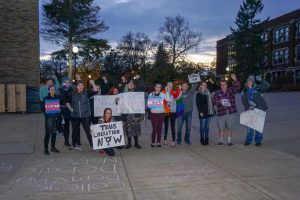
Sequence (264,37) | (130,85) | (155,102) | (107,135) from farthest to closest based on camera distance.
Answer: (264,37)
(130,85)
(155,102)
(107,135)

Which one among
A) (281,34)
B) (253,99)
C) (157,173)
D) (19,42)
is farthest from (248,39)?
(157,173)

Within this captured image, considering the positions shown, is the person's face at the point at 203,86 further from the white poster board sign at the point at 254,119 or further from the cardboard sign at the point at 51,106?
the cardboard sign at the point at 51,106

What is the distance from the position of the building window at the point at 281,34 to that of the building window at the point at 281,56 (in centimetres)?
172

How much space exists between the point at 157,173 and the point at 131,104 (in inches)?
139

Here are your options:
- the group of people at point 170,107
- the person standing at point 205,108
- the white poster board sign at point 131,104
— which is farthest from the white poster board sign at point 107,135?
the person standing at point 205,108

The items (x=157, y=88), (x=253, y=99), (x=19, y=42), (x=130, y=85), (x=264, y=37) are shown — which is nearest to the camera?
(x=157, y=88)

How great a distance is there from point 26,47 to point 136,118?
18.3 m

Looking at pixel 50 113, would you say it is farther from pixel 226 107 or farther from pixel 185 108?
pixel 226 107

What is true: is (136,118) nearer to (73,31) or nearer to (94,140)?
(94,140)

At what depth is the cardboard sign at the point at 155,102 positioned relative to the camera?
10844 mm

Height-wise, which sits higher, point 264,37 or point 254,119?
point 264,37

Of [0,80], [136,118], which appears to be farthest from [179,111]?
[0,80]

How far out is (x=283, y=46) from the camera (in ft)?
204

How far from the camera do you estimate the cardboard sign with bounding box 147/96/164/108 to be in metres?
10.8
